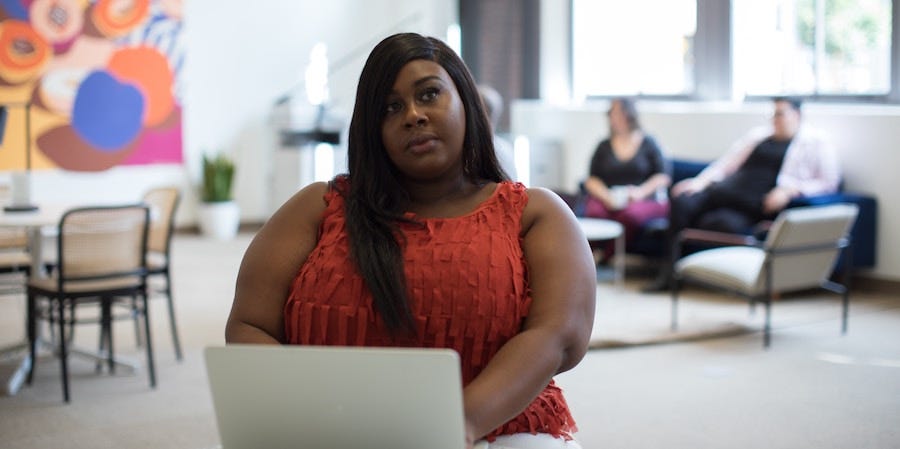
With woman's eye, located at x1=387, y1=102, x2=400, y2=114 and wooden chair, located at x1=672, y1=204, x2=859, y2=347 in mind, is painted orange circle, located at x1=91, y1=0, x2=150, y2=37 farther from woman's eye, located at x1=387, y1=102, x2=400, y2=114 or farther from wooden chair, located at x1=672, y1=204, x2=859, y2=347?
woman's eye, located at x1=387, y1=102, x2=400, y2=114

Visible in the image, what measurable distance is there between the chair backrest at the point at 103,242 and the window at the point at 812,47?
490cm

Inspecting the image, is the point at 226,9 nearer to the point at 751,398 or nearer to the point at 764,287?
the point at 764,287

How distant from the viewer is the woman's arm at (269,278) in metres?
1.93

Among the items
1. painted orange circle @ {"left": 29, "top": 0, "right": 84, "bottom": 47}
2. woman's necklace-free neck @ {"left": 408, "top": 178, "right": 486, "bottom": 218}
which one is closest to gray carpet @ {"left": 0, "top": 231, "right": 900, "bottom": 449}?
woman's necklace-free neck @ {"left": 408, "top": 178, "right": 486, "bottom": 218}

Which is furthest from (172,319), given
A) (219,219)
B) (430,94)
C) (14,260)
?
(219,219)

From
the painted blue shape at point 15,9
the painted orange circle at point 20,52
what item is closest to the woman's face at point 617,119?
the painted orange circle at point 20,52

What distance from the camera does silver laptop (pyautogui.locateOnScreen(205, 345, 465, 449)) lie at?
4.73ft

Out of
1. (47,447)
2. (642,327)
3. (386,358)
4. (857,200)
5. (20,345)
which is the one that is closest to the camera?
(386,358)

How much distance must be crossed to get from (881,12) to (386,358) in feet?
22.4

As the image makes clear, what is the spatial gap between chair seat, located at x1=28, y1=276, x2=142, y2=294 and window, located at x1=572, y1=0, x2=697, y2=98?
535 cm

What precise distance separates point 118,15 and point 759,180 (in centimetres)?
559

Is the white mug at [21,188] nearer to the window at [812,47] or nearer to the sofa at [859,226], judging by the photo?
the sofa at [859,226]

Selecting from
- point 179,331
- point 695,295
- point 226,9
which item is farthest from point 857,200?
point 226,9

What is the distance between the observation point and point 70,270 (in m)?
4.83
